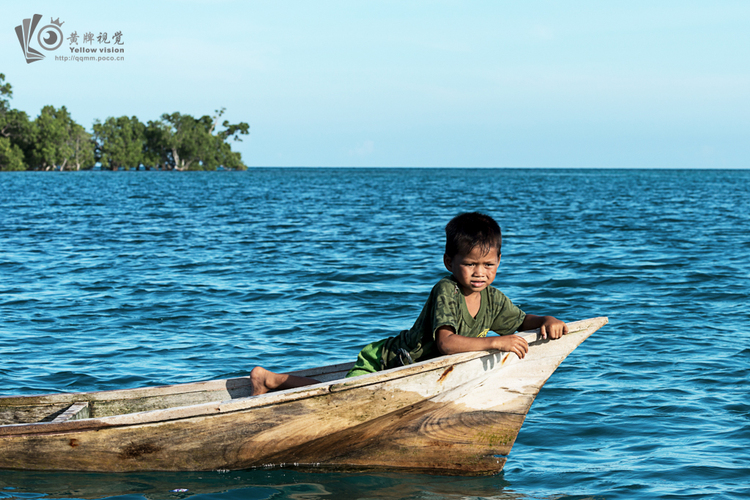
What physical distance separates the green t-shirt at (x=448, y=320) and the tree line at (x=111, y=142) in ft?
366

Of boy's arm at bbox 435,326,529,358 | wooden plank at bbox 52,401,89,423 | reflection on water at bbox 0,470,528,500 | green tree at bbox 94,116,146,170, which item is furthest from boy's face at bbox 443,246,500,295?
green tree at bbox 94,116,146,170

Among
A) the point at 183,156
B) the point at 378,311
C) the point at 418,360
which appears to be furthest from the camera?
the point at 183,156

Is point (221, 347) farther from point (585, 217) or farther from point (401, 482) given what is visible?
point (585, 217)

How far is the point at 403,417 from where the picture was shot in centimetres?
488

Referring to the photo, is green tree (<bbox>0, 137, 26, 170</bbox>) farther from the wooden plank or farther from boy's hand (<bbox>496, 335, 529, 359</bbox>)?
boy's hand (<bbox>496, 335, 529, 359</bbox>)

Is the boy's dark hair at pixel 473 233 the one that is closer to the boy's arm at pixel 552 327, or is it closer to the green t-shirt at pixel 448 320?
the green t-shirt at pixel 448 320

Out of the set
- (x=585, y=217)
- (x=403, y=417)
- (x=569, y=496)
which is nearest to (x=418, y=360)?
(x=403, y=417)

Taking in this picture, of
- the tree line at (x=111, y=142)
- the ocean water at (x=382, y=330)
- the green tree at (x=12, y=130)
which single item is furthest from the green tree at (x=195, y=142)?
the ocean water at (x=382, y=330)

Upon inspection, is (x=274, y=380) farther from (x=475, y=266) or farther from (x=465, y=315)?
A: (x=475, y=266)

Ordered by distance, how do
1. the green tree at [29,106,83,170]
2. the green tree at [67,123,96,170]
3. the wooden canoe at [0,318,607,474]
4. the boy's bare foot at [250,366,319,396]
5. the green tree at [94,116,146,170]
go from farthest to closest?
the green tree at [94,116,146,170]
the green tree at [67,123,96,170]
the green tree at [29,106,83,170]
the boy's bare foot at [250,366,319,396]
the wooden canoe at [0,318,607,474]

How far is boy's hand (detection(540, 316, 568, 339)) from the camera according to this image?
465cm

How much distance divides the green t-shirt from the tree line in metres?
112

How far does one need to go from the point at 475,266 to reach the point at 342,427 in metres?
1.40

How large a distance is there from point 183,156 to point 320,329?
13324cm
